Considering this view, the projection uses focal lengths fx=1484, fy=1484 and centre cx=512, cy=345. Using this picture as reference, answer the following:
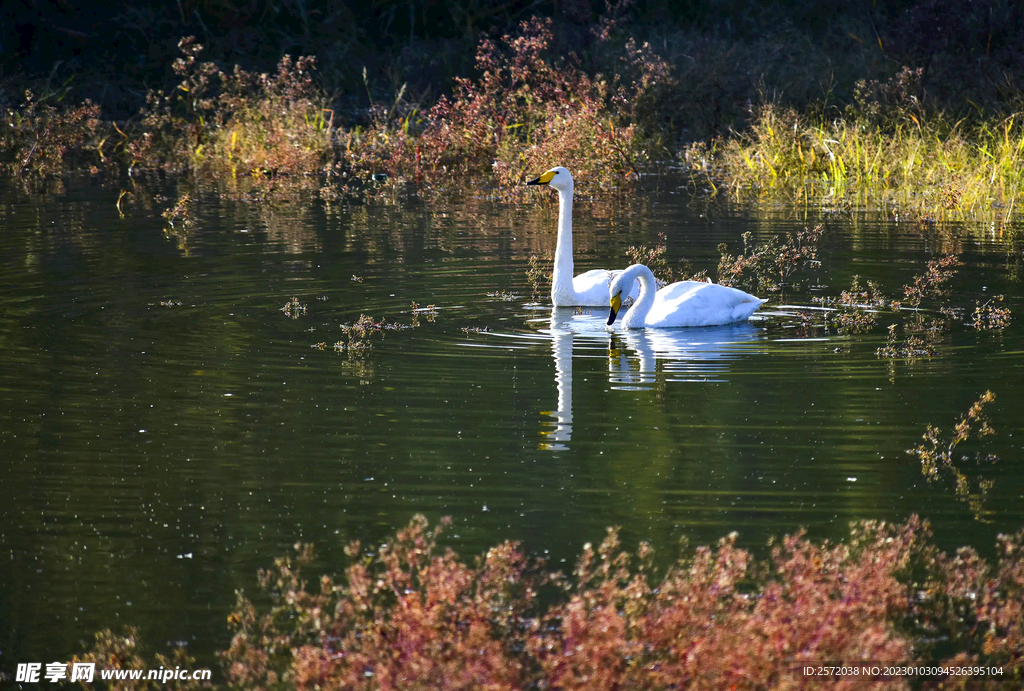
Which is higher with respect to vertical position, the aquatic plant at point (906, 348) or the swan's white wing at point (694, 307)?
the swan's white wing at point (694, 307)

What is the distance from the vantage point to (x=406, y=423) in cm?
770

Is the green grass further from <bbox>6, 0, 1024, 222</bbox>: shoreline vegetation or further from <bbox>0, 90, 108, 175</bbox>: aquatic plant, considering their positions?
<bbox>0, 90, 108, 175</bbox>: aquatic plant

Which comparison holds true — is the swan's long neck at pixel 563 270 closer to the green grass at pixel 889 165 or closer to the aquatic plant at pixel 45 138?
the green grass at pixel 889 165

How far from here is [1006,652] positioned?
455 centimetres

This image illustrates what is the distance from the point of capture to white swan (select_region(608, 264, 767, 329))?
10.5 m

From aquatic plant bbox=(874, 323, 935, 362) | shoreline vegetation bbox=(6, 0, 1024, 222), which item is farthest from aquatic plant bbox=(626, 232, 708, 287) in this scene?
shoreline vegetation bbox=(6, 0, 1024, 222)

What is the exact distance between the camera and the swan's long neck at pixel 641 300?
34.6ft

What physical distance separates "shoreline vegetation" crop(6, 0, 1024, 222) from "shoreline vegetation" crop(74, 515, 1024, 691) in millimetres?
12727

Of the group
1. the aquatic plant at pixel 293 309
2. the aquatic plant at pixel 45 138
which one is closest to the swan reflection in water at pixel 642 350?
the aquatic plant at pixel 293 309

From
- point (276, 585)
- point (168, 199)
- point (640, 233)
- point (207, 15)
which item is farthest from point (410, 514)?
point (207, 15)

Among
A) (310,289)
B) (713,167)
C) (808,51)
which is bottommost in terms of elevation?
(310,289)

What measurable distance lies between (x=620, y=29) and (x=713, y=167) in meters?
9.52

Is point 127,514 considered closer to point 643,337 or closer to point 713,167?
point 643,337

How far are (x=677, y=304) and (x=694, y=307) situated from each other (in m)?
0.13
